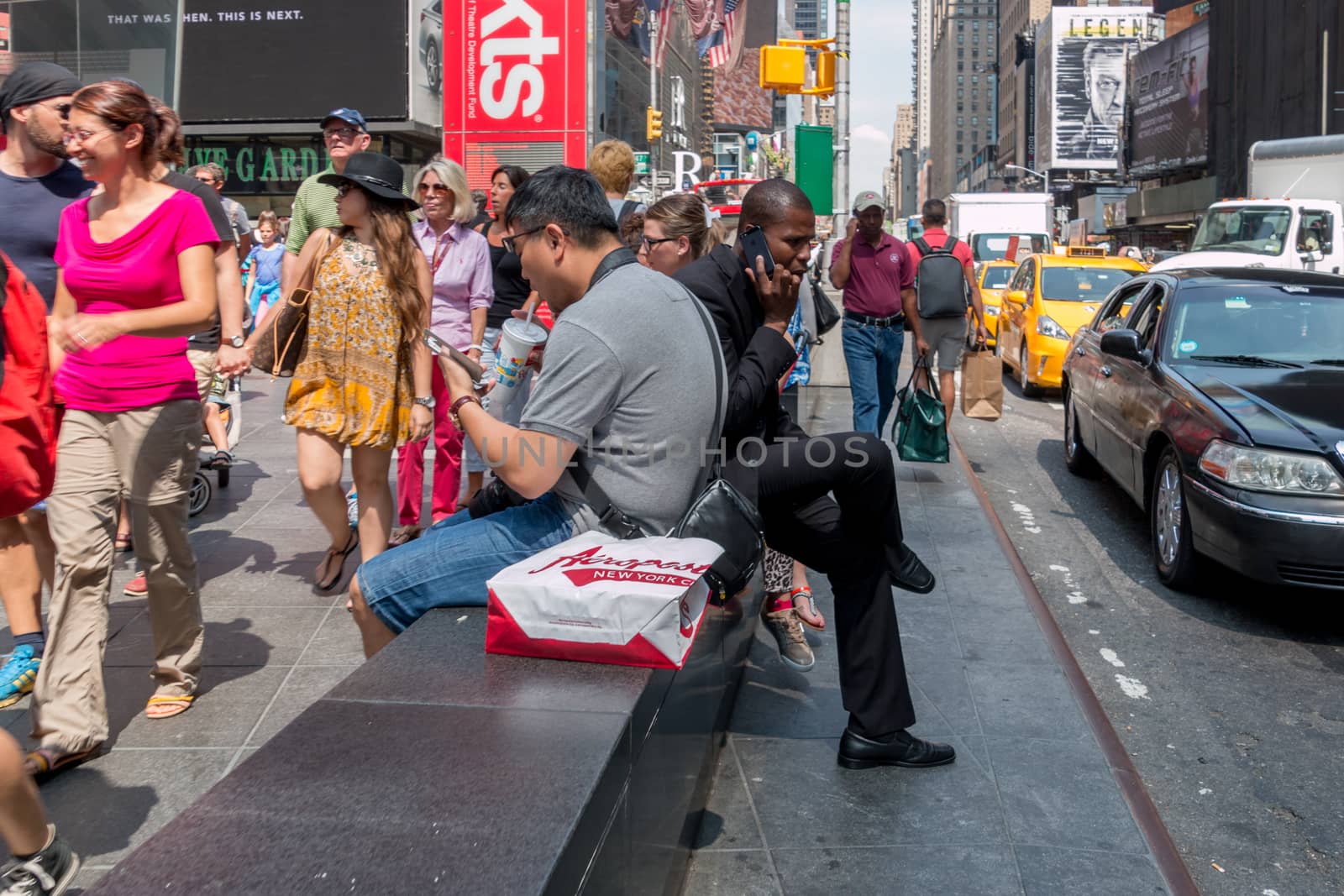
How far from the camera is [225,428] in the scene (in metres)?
8.44

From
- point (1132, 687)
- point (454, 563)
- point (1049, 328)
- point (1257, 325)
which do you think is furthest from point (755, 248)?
point (1049, 328)

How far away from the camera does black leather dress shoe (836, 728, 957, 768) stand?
13.0 ft

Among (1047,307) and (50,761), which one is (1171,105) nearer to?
(1047,307)

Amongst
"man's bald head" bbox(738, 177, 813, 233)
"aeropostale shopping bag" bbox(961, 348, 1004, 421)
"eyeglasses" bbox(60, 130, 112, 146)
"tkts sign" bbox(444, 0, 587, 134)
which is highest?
"tkts sign" bbox(444, 0, 587, 134)

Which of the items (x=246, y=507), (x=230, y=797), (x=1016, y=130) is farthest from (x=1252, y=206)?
(x=1016, y=130)

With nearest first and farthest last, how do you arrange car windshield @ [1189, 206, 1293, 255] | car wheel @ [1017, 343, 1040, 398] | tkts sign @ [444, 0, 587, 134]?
1. tkts sign @ [444, 0, 587, 134]
2. car wheel @ [1017, 343, 1040, 398]
3. car windshield @ [1189, 206, 1293, 255]

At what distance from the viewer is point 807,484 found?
3.76 meters

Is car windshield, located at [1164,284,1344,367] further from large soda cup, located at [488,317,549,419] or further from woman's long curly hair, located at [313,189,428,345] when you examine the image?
large soda cup, located at [488,317,549,419]

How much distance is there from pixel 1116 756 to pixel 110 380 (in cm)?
346

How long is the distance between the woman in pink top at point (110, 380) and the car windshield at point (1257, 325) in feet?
17.9

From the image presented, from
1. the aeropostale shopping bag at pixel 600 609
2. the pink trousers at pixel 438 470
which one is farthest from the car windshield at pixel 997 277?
the aeropostale shopping bag at pixel 600 609

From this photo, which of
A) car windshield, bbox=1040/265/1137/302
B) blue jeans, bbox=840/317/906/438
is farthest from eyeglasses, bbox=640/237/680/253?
car windshield, bbox=1040/265/1137/302

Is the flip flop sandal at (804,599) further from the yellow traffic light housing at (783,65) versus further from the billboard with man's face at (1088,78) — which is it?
the billboard with man's face at (1088,78)

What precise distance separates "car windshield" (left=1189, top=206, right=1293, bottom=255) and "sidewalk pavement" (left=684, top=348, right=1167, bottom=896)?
18402 mm
